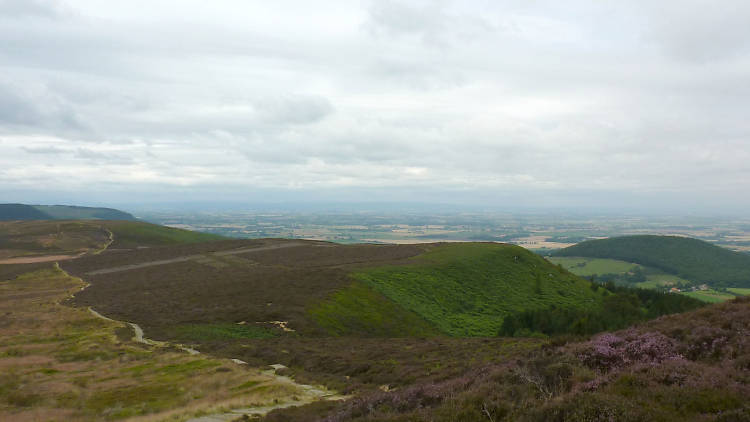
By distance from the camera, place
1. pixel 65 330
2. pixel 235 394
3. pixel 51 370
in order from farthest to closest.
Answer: pixel 65 330
pixel 51 370
pixel 235 394

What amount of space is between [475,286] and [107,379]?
202ft

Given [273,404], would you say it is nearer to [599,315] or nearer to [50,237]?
[599,315]

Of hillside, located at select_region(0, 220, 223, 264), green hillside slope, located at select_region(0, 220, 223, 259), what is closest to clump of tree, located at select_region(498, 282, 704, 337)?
hillside, located at select_region(0, 220, 223, 264)

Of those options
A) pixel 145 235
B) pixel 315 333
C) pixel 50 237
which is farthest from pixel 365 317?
pixel 50 237

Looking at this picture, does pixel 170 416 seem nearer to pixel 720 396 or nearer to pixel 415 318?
pixel 720 396

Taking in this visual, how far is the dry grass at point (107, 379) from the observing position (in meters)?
19.9

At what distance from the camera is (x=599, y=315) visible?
63.2 m

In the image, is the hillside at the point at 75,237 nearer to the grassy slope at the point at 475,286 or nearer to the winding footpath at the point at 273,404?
the winding footpath at the point at 273,404

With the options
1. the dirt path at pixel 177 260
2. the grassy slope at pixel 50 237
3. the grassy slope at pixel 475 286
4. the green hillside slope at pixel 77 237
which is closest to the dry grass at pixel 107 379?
the grassy slope at pixel 475 286

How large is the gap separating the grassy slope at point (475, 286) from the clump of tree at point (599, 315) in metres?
3.35

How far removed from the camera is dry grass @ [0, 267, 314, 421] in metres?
19.9

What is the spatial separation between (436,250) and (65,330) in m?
75.4

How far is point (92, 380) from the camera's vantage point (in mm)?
25062

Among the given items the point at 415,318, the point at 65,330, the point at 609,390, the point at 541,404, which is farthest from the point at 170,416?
the point at 415,318
